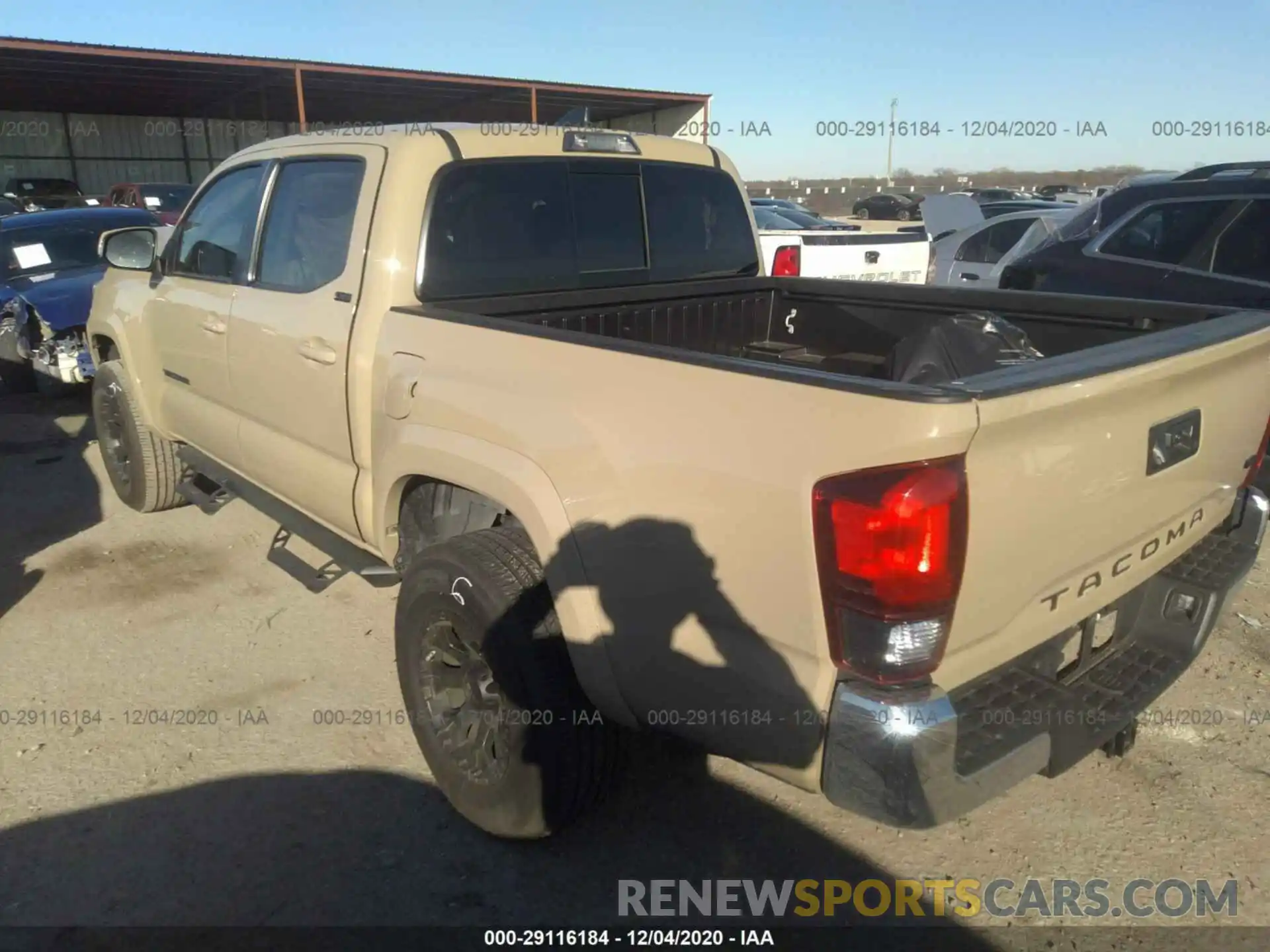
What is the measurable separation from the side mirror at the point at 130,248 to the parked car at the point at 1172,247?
5.51m

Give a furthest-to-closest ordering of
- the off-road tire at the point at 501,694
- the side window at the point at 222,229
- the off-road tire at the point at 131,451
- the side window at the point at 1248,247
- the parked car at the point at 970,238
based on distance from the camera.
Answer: the parked car at the point at 970,238 → the side window at the point at 1248,247 → the off-road tire at the point at 131,451 → the side window at the point at 222,229 → the off-road tire at the point at 501,694

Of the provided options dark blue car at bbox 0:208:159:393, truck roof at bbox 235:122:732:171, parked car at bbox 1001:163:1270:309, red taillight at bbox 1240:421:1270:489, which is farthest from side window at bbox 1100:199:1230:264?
dark blue car at bbox 0:208:159:393

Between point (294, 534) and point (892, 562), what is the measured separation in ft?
9.82

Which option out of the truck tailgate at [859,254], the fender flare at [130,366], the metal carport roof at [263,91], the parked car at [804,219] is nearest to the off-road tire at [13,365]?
the fender flare at [130,366]

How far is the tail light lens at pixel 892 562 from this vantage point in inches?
67.9

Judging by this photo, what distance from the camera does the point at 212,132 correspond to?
34344mm

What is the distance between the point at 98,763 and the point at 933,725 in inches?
112

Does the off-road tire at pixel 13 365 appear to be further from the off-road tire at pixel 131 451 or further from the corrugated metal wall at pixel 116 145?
the corrugated metal wall at pixel 116 145

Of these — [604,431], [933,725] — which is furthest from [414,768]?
[933,725]

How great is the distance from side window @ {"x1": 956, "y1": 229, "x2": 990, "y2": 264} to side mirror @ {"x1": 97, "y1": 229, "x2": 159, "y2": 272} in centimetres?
721

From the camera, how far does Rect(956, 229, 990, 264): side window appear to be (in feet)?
29.8

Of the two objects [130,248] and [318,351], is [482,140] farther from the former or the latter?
[130,248]

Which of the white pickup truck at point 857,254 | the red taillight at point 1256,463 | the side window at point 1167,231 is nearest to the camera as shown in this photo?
the red taillight at point 1256,463

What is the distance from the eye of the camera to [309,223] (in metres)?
3.53
